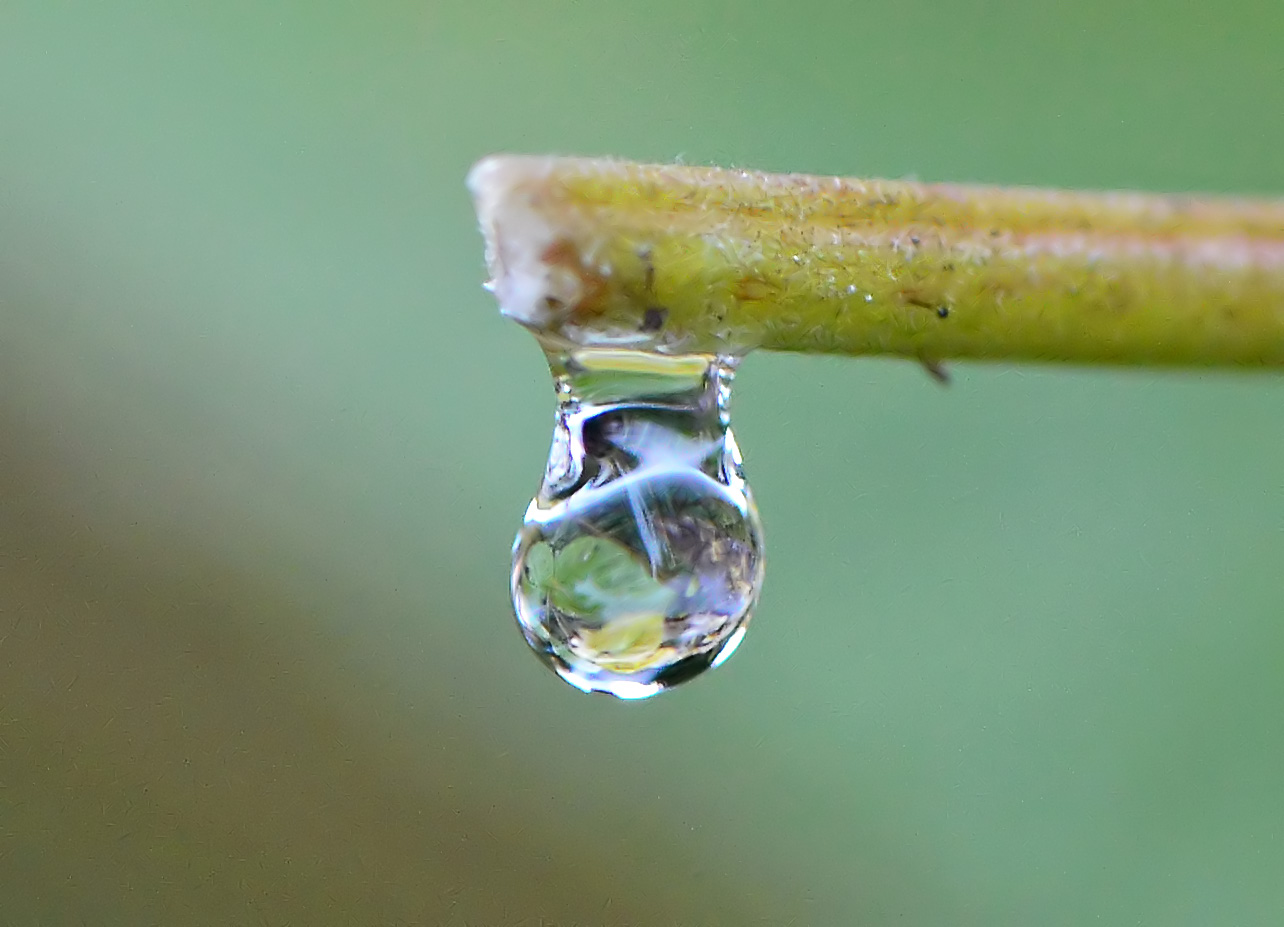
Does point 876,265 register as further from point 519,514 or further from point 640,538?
point 519,514

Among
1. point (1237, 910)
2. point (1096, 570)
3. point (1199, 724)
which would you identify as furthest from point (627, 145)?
point (1237, 910)

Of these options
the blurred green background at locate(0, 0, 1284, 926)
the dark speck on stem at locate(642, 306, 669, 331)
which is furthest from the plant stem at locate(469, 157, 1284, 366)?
the blurred green background at locate(0, 0, 1284, 926)

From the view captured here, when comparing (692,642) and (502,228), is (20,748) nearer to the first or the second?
(692,642)

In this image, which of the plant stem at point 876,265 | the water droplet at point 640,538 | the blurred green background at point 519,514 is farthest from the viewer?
the blurred green background at point 519,514

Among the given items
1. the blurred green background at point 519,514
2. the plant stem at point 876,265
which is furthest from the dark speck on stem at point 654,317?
the blurred green background at point 519,514

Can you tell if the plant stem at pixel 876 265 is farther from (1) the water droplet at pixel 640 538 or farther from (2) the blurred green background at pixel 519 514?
(2) the blurred green background at pixel 519 514
